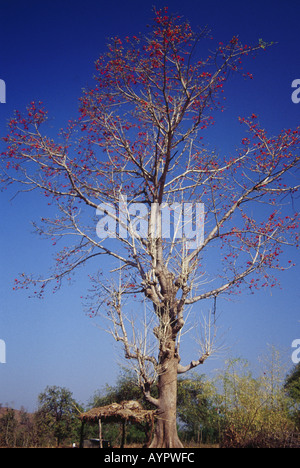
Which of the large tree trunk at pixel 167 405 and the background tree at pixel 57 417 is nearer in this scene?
the large tree trunk at pixel 167 405

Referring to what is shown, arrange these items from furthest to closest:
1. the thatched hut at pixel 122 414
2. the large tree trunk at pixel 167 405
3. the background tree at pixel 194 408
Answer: the background tree at pixel 194 408, the thatched hut at pixel 122 414, the large tree trunk at pixel 167 405

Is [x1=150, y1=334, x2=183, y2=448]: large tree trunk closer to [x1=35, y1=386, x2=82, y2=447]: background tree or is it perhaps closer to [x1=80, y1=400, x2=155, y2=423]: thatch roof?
[x1=80, y1=400, x2=155, y2=423]: thatch roof

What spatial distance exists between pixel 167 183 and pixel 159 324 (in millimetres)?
3440

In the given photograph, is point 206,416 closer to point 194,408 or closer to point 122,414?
point 194,408

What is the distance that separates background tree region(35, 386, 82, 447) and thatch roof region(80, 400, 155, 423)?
792 centimetres

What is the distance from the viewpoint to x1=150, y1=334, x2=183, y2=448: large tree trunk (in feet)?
27.1

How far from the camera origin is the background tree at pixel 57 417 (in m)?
16.8

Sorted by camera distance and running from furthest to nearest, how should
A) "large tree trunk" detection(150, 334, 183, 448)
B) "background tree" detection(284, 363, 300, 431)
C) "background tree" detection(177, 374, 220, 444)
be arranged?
"background tree" detection(177, 374, 220, 444)
"background tree" detection(284, 363, 300, 431)
"large tree trunk" detection(150, 334, 183, 448)

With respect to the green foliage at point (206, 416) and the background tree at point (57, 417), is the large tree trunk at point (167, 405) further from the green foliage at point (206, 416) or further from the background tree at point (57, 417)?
the background tree at point (57, 417)

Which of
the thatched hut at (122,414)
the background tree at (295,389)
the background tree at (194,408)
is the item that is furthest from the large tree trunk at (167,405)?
the background tree at (194,408)

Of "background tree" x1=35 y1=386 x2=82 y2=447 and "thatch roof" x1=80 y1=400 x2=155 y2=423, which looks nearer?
"thatch roof" x1=80 y1=400 x2=155 y2=423

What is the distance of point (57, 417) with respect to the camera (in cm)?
1755

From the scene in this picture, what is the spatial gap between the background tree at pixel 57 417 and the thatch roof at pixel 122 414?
7.92 meters

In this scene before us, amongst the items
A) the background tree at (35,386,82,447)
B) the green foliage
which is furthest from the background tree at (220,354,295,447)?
the background tree at (35,386,82,447)
